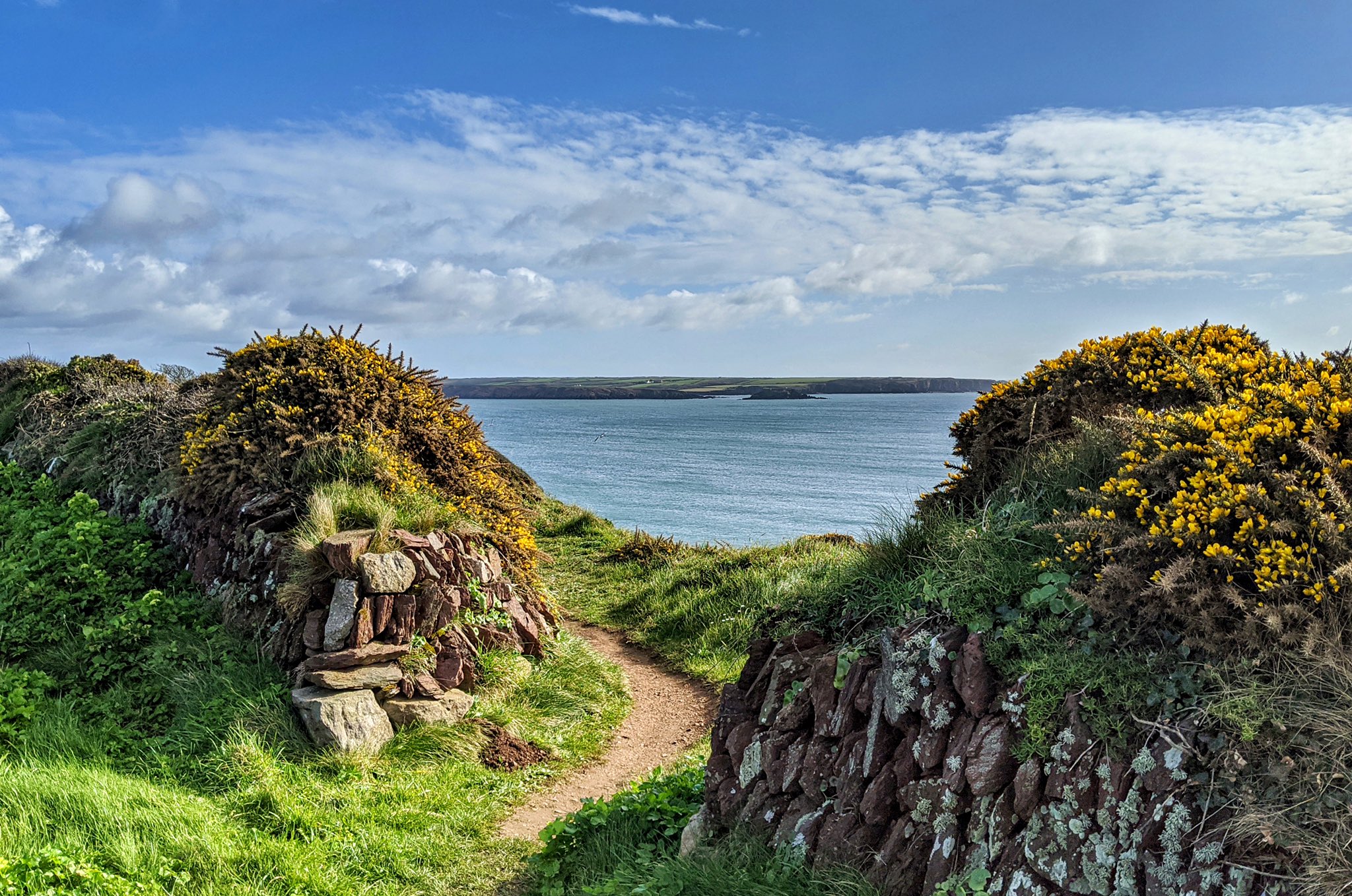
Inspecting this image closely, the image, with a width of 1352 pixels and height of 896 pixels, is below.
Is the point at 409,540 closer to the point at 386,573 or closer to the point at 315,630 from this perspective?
the point at 386,573

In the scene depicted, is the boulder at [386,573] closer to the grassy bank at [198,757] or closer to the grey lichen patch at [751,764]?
the grassy bank at [198,757]

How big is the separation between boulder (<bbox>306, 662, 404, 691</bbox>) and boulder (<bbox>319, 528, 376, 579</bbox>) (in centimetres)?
94

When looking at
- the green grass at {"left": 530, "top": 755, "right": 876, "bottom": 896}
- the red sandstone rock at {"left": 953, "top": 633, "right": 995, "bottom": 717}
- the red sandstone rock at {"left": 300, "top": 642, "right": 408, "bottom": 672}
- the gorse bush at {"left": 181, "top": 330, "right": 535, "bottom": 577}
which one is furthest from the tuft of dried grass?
the gorse bush at {"left": 181, "top": 330, "right": 535, "bottom": 577}

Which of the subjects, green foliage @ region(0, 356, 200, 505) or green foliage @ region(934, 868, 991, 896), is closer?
green foliage @ region(934, 868, 991, 896)

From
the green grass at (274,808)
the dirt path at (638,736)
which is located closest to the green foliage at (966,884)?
the green grass at (274,808)

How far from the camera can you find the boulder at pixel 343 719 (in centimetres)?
730

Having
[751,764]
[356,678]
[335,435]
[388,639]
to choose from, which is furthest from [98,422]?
[751,764]

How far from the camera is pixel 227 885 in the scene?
17.5 feet

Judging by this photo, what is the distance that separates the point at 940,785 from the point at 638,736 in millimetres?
4949

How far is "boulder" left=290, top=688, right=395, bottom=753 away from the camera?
7.30 metres

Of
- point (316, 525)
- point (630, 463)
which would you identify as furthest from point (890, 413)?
point (316, 525)

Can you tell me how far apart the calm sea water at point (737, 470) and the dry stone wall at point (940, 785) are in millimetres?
1566

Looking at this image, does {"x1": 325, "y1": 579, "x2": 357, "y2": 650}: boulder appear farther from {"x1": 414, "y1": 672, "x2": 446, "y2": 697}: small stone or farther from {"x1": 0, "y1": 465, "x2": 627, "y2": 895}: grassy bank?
{"x1": 414, "y1": 672, "x2": 446, "y2": 697}: small stone

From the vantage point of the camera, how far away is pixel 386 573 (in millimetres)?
8297
